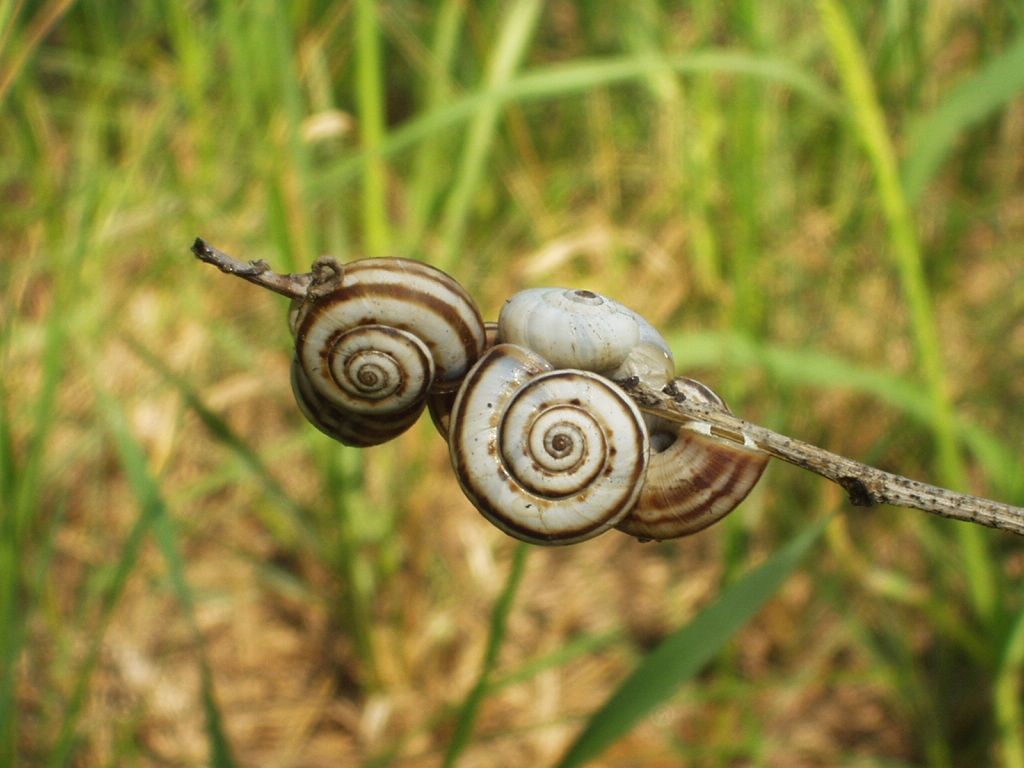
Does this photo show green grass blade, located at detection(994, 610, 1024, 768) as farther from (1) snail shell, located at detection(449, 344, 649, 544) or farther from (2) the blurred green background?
(1) snail shell, located at detection(449, 344, 649, 544)

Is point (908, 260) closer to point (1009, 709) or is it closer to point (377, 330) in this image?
point (1009, 709)

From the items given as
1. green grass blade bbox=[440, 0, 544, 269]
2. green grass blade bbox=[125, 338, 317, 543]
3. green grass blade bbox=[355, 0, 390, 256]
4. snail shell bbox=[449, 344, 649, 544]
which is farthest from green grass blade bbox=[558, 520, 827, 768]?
green grass blade bbox=[440, 0, 544, 269]

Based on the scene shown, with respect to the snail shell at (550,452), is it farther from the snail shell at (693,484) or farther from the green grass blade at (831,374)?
the green grass blade at (831,374)

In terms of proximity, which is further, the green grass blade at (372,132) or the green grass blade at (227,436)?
the green grass blade at (372,132)

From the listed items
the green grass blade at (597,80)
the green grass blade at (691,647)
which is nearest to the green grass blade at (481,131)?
the green grass blade at (597,80)

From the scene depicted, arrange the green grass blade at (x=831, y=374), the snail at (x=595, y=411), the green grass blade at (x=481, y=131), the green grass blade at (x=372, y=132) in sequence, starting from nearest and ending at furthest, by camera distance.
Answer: the snail at (x=595, y=411), the green grass blade at (x=831, y=374), the green grass blade at (x=372, y=132), the green grass blade at (x=481, y=131)

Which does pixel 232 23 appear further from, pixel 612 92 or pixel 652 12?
pixel 612 92
